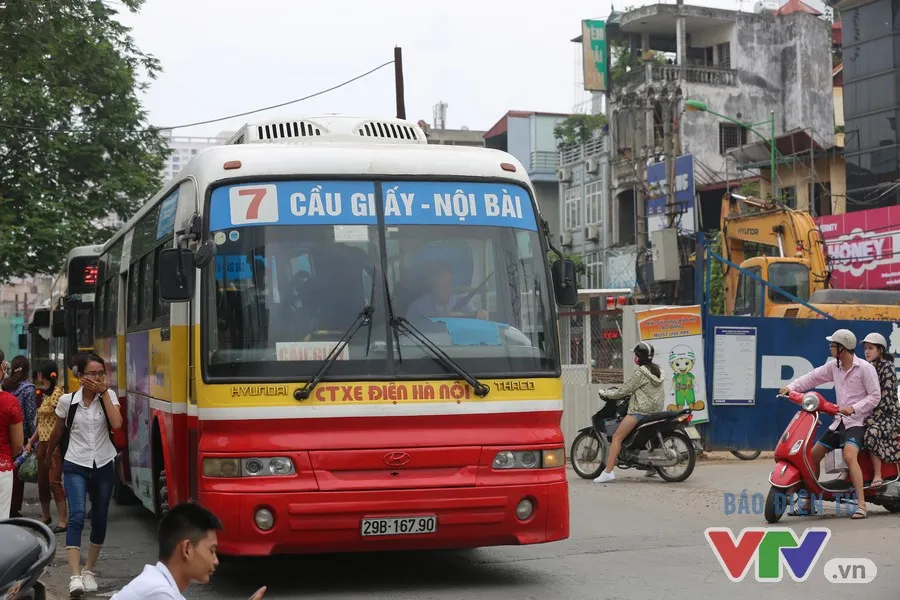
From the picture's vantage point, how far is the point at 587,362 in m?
19.2

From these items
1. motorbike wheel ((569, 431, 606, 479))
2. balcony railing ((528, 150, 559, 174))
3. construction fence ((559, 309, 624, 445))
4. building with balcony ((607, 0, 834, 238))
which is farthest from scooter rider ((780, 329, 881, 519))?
balcony railing ((528, 150, 559, 174))

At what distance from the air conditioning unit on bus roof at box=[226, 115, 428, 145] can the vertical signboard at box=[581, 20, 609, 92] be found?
151 ft

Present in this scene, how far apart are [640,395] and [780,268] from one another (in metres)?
11.5

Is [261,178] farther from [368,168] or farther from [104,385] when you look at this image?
[104,385]

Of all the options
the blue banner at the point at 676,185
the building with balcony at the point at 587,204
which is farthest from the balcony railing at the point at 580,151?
the blue banner at the point at 676,185

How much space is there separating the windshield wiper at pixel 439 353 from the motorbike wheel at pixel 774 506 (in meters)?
4.07

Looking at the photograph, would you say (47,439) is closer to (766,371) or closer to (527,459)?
(527,459)

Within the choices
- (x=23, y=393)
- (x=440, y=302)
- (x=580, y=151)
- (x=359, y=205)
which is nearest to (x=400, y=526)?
(x=440, y=302)

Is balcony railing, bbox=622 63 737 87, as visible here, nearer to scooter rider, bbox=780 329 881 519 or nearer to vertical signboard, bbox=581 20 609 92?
vertical signboard, bbox=581 20 609 92

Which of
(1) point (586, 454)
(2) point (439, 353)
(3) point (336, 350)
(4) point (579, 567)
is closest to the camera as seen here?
(3) point (336, 350)

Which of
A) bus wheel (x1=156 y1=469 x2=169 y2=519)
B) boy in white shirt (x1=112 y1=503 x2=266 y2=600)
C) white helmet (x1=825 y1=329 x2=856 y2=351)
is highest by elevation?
white helmet (x1=825 y1=329 x2=856 y2=351)

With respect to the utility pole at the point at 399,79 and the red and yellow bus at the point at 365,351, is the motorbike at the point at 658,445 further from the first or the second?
the utility pole at the point at 399,79

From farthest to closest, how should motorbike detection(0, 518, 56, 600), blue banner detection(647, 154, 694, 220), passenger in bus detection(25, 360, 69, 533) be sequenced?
blue banner detection(647, 154, 694, 220) → passenger in bus detection(25, 360, 69, 533) → motorbike detection(0, 518, 56, 600)

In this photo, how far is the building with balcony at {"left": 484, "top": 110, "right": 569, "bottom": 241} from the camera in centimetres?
7106
